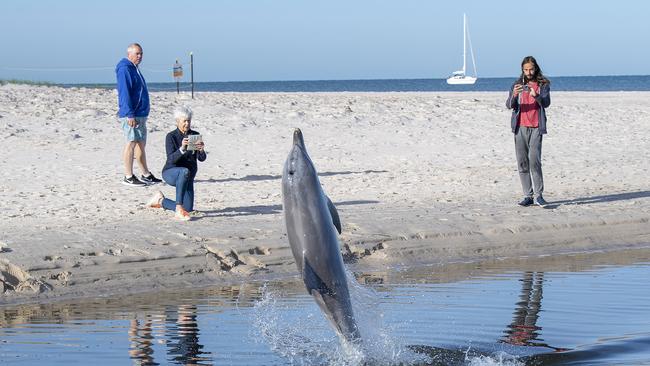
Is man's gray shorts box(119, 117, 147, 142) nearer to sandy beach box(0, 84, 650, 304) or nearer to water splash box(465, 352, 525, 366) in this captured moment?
sandy beach box(0, 84, 650, 304)

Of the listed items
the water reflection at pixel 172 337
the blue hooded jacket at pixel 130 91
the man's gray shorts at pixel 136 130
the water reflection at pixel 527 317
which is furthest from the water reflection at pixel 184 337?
the blue hooded jacket at pixel 130 91

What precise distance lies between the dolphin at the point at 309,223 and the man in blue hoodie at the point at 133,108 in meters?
7.74

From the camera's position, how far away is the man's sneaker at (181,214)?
443 inches

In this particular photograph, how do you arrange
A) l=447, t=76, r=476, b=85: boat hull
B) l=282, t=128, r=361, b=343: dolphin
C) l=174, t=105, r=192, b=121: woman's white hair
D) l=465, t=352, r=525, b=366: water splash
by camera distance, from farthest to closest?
l=447, t=76, r=476, b=85: boat hull → l=174, t=105, r=192, b=121: woman's white hair → l=465, t=352, r=525, b=366: water splash → l=282, t=128, r=361, b=343: dolphin

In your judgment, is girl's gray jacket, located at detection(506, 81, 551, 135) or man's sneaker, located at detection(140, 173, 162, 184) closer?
girl's gray jacket, located at detection(506, 81, 551, 135)

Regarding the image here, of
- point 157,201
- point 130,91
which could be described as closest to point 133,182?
point 130,91

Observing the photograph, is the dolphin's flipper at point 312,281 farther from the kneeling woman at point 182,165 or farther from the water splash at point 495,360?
the kneeling woman at point 182,165

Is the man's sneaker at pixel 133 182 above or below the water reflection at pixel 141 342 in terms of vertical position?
above

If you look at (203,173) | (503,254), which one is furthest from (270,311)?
(203,173)

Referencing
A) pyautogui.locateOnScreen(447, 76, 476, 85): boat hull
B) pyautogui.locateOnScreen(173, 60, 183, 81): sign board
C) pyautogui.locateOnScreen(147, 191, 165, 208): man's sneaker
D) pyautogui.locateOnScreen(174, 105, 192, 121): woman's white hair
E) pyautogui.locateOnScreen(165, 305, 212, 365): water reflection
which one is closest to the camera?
pyautogui.locateOnScreen(165, 305, 212, 365): water reflection

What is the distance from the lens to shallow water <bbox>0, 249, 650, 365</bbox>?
24.0 feet

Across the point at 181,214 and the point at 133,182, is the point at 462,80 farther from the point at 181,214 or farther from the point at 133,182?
the point at 181,214

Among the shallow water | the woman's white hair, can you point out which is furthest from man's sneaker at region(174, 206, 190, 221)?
the shallow water

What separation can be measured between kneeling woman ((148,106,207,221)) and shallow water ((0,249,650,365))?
5.78 feet
